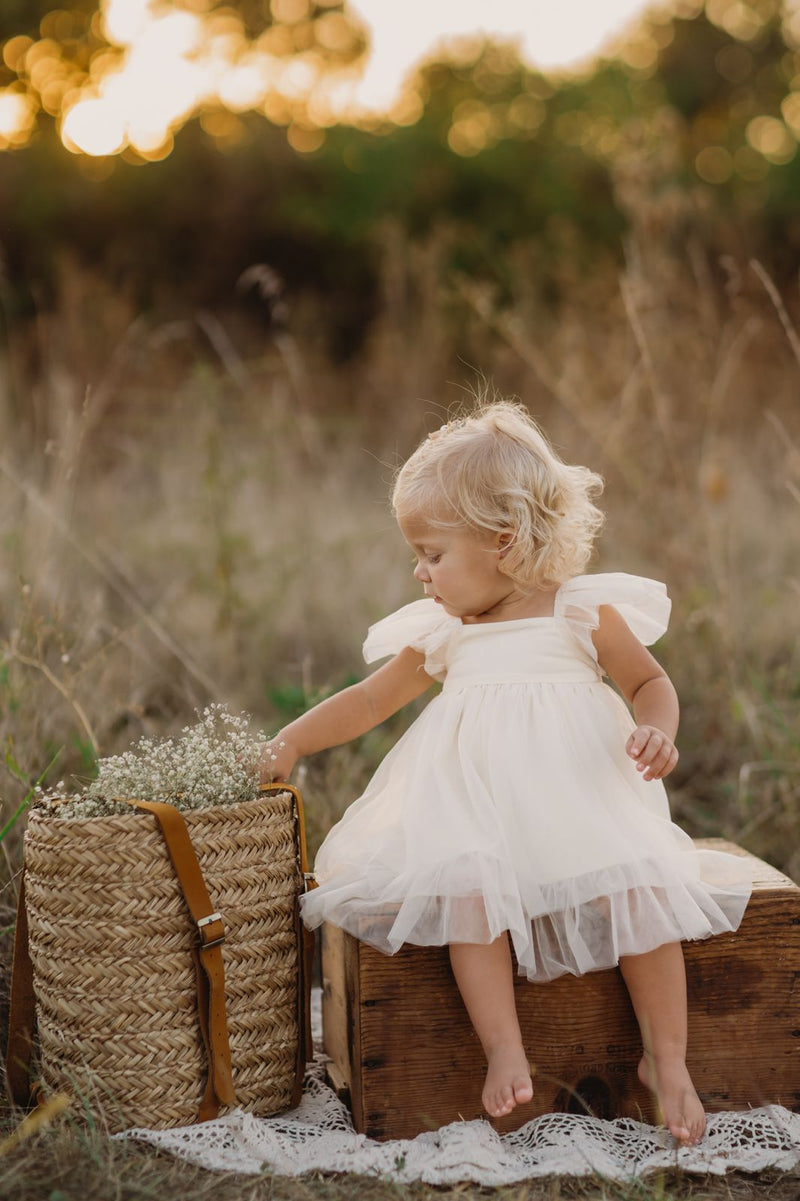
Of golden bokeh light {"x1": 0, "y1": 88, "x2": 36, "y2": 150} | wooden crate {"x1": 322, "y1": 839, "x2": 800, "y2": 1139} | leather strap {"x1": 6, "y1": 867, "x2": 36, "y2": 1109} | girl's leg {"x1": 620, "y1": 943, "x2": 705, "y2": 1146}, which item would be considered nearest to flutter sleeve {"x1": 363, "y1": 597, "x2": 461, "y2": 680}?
wooden crate {"x1": 322, "y1": 839, "x2": 800, "y2": 1139}

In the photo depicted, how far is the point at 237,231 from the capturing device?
9.05 meters

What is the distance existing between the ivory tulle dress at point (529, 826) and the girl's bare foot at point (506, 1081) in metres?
0.12

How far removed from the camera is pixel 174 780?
6.48ft

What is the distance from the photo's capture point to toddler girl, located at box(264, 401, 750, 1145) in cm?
185

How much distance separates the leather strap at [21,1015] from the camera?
199 cm

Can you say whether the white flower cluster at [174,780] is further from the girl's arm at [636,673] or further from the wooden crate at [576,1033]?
the girl's arm at [636,673]

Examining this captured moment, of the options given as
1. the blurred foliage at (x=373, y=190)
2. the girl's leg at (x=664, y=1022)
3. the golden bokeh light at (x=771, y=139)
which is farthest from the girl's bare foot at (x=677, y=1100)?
the golden bokeh light at (x=771, y=139)

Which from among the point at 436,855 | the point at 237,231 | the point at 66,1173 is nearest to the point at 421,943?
the point at 436,855

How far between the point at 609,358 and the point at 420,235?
5.07 m

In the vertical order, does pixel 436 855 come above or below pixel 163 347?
below

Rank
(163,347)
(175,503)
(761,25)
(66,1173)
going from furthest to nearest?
(761,25) → (163,347) → (175,503) → (66,1173)

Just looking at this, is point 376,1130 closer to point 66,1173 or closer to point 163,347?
point 66,1173

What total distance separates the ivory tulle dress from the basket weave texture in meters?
0.18

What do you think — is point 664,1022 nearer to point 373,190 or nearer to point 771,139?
point 373,190
